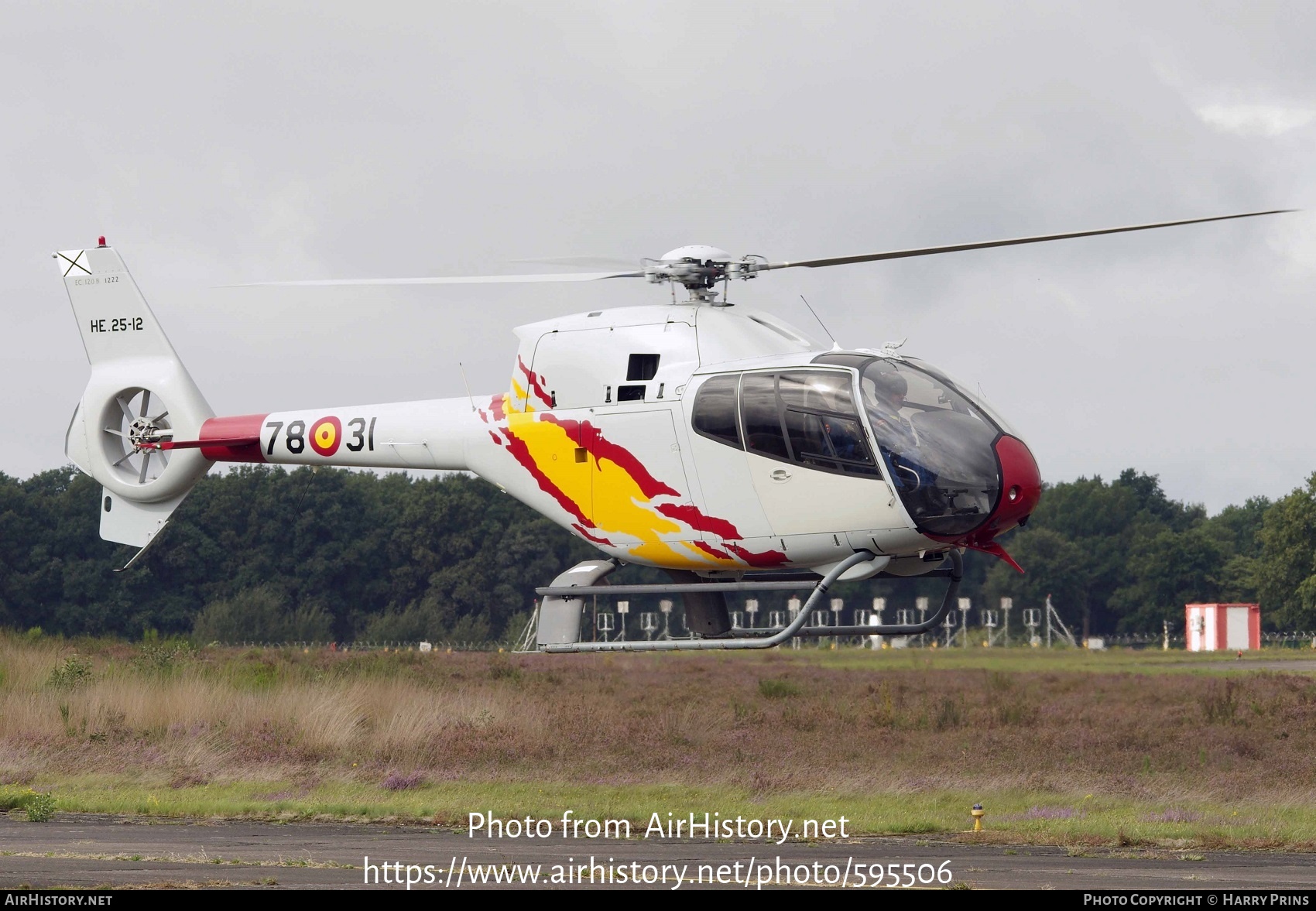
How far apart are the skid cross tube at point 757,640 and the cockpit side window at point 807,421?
40.9 inches

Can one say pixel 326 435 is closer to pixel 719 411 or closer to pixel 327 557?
pixel 719 411

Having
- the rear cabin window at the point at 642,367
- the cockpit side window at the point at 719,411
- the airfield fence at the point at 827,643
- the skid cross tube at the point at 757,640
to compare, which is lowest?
the airfield fence at the point at 827,643

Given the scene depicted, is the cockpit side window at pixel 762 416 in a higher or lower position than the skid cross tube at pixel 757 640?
higher

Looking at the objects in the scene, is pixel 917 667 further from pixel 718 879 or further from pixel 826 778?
pixel 718 879

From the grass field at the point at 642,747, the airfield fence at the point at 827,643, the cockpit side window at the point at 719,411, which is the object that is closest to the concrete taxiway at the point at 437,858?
the grass field at the point at 642,747

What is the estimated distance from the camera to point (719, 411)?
1639 cm

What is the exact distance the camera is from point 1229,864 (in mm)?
18141

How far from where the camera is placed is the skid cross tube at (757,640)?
15.7m

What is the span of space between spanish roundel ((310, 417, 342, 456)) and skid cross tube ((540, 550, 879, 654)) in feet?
16.6

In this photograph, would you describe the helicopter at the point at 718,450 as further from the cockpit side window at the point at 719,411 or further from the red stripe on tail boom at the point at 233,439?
the red stripe on tail boom at the point at 233,439

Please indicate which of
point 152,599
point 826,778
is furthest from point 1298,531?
point 826,778

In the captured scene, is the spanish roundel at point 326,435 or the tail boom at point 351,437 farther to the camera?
the spanish roundel at point 326,435

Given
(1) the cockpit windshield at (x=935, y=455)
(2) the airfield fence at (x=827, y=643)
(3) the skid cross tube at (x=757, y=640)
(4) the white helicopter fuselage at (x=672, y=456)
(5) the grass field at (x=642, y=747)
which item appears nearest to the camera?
(1) the cockpit windshield at (x=935, y=455)

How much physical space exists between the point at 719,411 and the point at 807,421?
1.04 m
